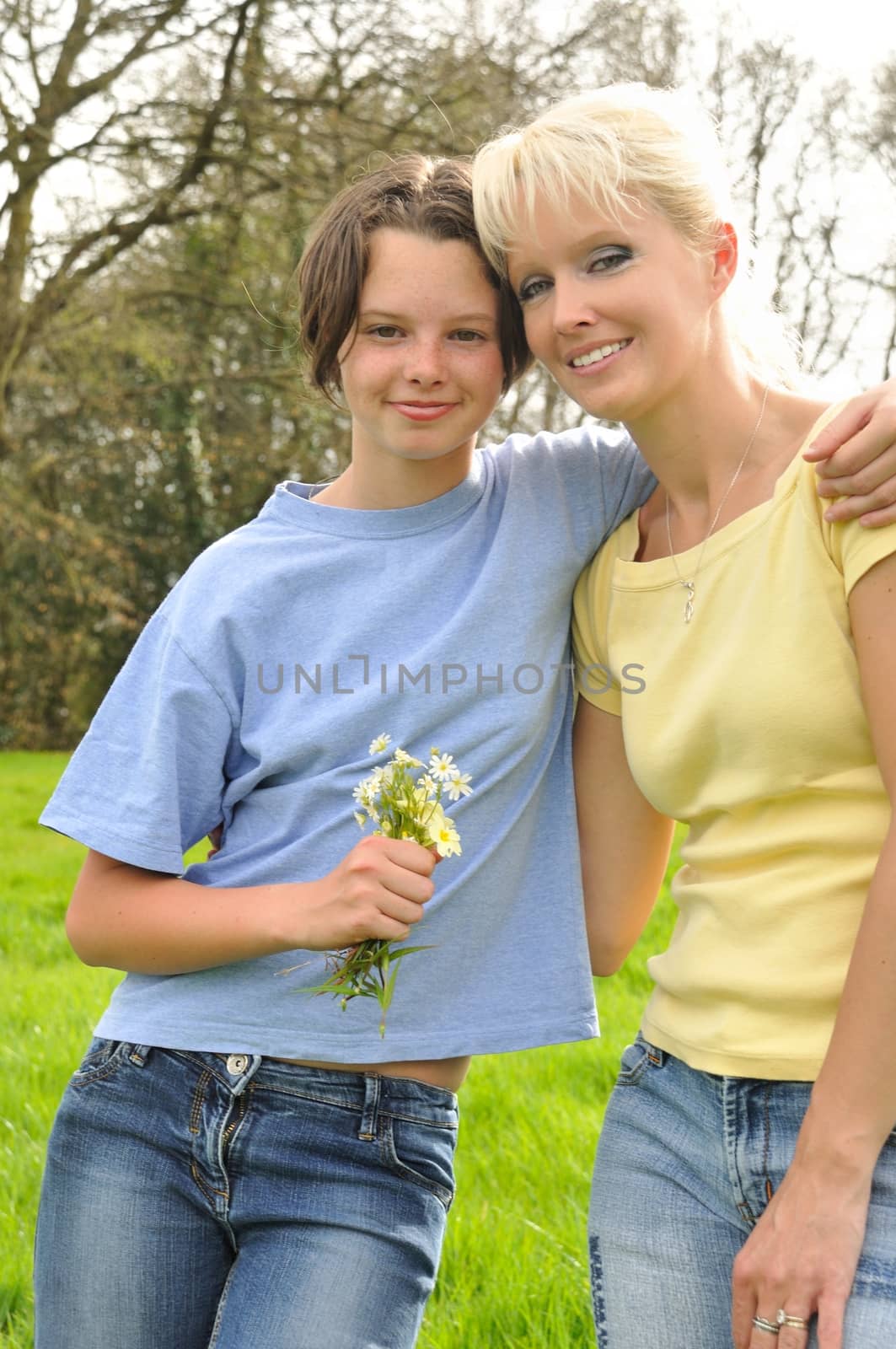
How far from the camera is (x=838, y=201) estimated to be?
15.7m

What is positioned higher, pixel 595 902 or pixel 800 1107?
pixel 595 902

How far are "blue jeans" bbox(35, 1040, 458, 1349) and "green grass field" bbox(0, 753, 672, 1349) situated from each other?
0.39 ft

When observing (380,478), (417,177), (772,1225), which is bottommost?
(772,1225)

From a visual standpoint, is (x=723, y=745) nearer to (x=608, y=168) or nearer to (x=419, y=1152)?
(x=419, y=1152)

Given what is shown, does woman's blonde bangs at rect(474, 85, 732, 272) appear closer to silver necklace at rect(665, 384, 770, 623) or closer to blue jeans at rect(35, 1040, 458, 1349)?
silver necklace at rect(665, 384, 770, 623)

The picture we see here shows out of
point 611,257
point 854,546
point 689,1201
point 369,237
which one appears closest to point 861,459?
point 854,546

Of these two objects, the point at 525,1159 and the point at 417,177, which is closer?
the point at 417,177

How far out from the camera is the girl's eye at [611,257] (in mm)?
2086

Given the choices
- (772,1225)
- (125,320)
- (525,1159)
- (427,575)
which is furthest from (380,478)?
(125,320)

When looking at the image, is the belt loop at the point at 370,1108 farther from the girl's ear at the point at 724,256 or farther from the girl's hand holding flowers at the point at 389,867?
the girl's ear at the point at 724,256

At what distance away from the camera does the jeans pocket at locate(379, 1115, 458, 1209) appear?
2049 mm

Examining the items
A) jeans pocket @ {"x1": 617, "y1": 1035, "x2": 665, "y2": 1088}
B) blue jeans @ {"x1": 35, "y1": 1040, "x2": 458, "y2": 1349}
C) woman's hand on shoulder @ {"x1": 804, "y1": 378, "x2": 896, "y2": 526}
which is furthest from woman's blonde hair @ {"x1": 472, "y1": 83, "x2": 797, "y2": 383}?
blue jeans @ {"x1": 35, "y1": 1040, "x2": 458, "y2": 1349}

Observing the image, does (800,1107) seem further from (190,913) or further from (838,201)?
(838,201)

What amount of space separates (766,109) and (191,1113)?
1581 centimetres
